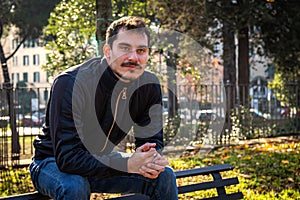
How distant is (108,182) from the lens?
3.28m

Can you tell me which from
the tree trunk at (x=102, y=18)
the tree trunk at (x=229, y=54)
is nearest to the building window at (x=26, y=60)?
the tree trunk at (x=229, y=54)

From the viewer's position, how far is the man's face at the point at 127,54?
317 centimetres

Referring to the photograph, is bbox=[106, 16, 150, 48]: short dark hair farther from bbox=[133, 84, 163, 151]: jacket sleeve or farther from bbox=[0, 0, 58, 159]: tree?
bbox=[0, 0, 58, 159]: tree

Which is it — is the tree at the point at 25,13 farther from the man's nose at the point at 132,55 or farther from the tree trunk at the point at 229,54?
the man's nose at the point at 132,55

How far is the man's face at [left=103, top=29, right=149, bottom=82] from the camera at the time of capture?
10.4 ft

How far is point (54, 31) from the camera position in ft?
41.8

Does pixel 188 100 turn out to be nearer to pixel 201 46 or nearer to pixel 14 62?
pixel 201 46

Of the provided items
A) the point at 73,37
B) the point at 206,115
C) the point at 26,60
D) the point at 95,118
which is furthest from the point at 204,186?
the point at 26,60

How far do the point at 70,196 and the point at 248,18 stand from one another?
12.0 metres

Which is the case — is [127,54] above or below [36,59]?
below

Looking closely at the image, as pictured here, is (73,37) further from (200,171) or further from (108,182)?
(108,182)

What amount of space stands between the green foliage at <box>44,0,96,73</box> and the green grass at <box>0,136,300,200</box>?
13.3 feet

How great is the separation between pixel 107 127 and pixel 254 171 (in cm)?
465

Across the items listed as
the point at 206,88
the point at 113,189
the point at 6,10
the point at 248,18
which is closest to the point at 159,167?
the point at 113,189
